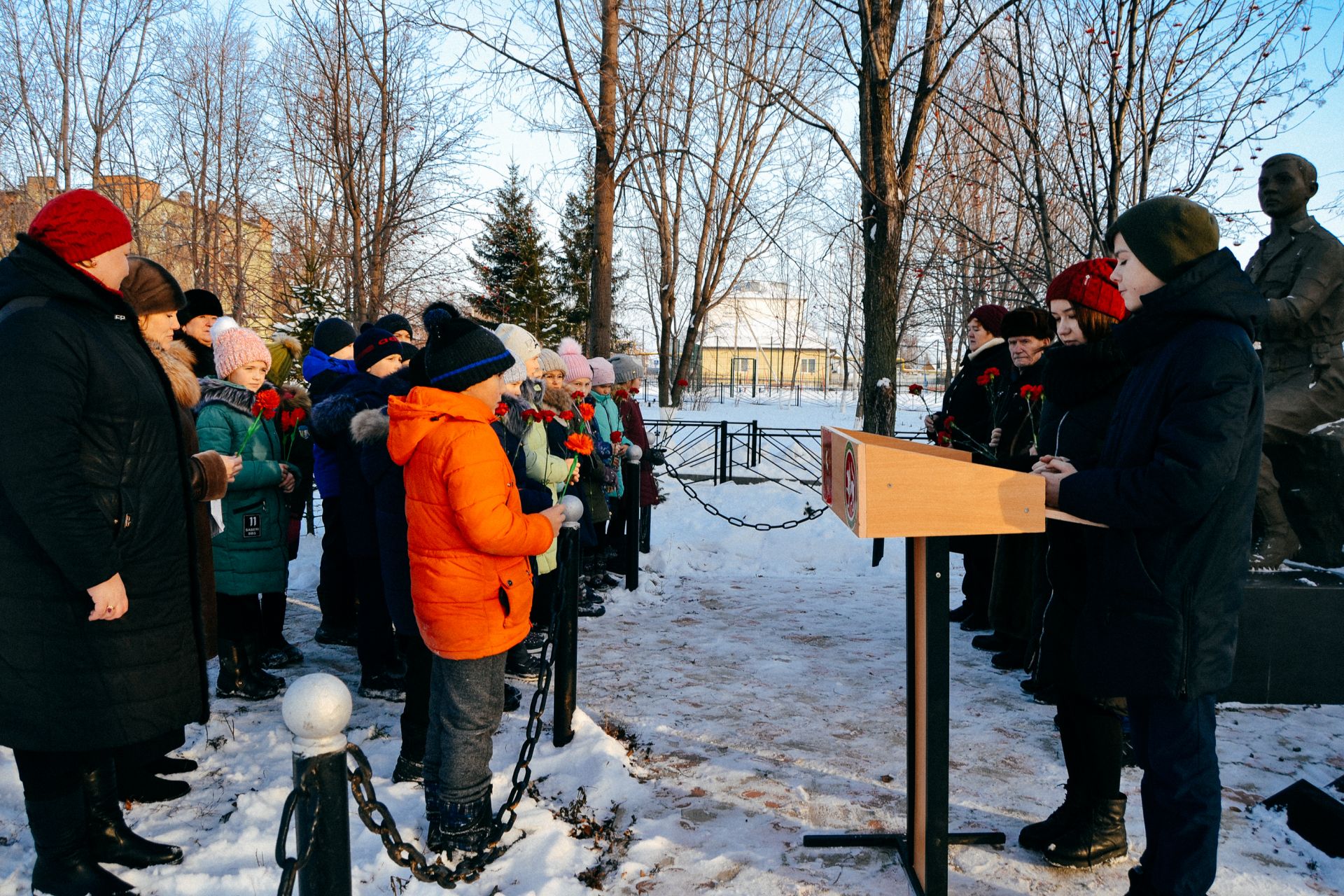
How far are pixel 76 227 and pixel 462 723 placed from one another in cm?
209

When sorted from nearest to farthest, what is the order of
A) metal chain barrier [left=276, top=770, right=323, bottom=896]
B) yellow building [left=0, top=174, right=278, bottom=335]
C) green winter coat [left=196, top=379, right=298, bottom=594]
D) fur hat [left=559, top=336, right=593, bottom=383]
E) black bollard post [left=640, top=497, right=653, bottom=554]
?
metal chain barrier [left=276, top=770, right=323, bottom=896] → green winter coat [left=196, top=379, right=298, bottom=594] → fur hat [left=559, top=336, right=593, bottom=383] → black bollard post [left=640, top=497, right=653, bottom=554] → yellow building [left=0, top=174, right=278, bottom=335]

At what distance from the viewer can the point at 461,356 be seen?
10.1 ft

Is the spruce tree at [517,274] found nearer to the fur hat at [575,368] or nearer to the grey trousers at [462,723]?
the fur hat at [575,368]

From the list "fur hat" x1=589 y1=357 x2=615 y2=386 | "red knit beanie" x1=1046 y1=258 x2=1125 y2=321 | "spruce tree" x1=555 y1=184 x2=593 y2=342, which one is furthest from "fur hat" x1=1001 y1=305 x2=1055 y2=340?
"spruce tree" x1=555 y1=184 x2=593 y2=342

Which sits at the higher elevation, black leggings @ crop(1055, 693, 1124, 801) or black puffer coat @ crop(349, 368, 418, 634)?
black puffer coat @ crop(349, 368, 418, 634)

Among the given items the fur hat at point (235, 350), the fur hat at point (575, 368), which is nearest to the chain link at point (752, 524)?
the fur hat at point (575, 368)

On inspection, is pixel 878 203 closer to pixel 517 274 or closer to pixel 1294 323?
pixel 1294 323

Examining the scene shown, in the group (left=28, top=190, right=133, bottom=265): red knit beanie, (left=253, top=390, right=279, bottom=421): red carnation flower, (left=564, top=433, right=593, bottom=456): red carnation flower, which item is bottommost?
(left=564, top=433, right=593, bottom=456): red carnation flower

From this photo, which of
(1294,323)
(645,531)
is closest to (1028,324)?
(1294,323)

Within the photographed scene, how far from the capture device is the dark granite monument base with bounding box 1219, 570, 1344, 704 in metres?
4.56

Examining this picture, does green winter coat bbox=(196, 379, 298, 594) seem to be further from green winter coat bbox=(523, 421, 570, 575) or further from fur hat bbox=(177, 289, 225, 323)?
green winter coat bbox=(523, 421, 570, 575)

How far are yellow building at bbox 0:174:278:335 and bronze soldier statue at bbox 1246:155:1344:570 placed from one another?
19545mm

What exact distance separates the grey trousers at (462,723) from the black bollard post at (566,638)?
78cm

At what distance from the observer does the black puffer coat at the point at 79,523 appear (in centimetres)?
255
